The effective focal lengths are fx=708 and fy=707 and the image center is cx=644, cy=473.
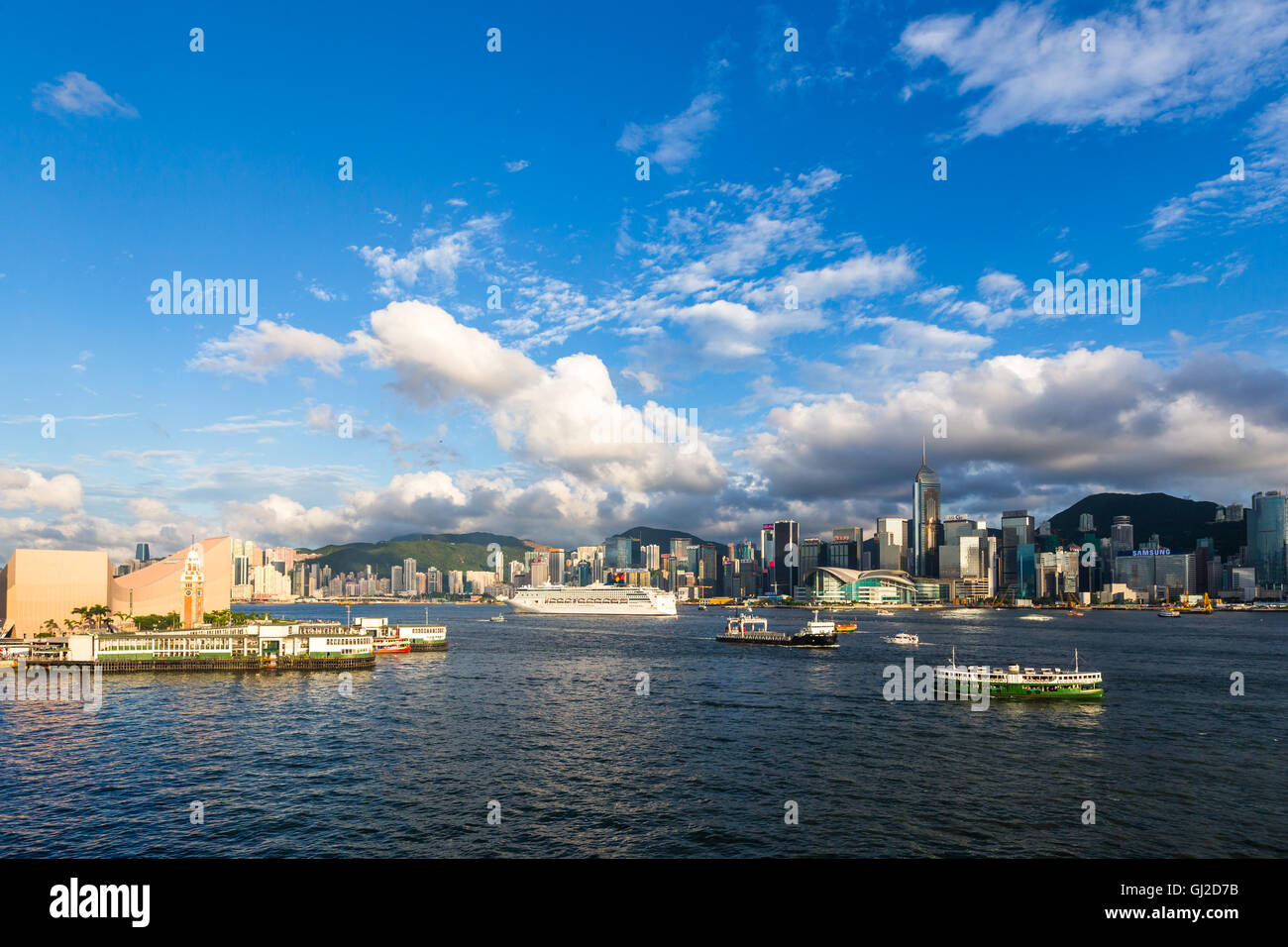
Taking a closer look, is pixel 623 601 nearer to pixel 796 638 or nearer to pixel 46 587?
pixel 796 638

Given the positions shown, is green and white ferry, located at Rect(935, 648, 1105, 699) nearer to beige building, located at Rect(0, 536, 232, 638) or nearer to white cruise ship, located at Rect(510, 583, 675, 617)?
beige building, located at Rect(0, 536, 232, 638)

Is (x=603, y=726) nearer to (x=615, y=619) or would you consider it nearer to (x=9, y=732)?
(x=9, y=732)

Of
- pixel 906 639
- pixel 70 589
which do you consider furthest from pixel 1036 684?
pixel 70 589

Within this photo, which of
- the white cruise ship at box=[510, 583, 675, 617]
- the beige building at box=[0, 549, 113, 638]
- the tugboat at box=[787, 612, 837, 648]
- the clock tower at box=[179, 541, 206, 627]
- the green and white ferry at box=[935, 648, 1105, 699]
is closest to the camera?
the green and white ferry at box=[935, 648, 1105, 699]

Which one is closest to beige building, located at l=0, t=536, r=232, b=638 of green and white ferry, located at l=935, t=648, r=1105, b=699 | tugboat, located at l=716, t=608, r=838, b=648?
tugboat, located at l=716, t=608, r=838, b=648

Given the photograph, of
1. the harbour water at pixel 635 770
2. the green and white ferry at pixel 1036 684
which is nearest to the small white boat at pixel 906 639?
the harbour water at pixel 635 770
